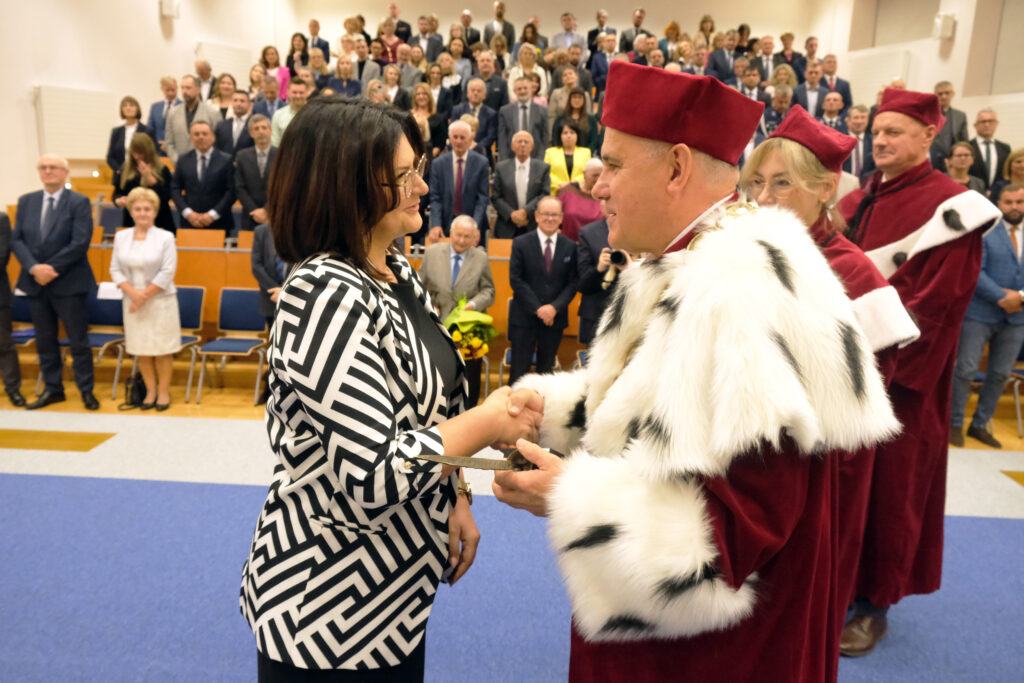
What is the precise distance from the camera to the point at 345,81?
953cm

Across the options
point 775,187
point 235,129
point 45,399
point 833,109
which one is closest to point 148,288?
point 45,399

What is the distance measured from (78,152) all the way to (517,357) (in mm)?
9022

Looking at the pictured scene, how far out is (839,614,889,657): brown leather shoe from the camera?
2.73 metres

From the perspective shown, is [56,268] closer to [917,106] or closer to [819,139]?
[819,139]

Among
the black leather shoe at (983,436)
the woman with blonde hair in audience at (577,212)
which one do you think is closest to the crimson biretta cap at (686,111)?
the woman with blonde hair in audience at (577,212)

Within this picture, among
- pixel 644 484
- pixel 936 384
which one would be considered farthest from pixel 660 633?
pixel 936 384

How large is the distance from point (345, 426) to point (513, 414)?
15.8 inches

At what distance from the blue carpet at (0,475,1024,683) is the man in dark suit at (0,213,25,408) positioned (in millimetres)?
2291

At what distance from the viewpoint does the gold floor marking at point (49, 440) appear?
477 centimetres

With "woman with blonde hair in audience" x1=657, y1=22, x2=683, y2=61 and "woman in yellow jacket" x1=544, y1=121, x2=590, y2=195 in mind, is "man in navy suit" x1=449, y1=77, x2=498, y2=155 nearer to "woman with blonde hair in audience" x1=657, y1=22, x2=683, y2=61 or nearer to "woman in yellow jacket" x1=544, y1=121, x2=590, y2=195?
"woman in yellow jacket" x1=544, y1=121, x2=590, y2=195

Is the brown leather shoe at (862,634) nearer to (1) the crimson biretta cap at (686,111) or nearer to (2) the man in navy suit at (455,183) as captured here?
(1) the crimson biretta cap at (686,111)

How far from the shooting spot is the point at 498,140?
820 centimetres

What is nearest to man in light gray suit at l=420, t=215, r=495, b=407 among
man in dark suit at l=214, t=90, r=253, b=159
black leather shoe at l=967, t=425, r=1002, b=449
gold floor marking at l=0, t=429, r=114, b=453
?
gold floor marking at l=0, t=429, r=114, b=453

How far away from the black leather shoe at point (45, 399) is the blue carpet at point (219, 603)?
203 centimetres
